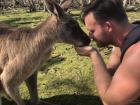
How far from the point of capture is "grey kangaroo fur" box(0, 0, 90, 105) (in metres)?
5.45

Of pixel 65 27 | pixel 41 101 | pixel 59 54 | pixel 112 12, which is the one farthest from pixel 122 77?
pixel 59 54

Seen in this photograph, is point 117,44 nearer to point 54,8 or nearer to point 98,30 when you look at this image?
point 98,30

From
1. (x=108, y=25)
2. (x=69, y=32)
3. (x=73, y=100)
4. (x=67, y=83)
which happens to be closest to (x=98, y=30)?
(x=108, y=25)

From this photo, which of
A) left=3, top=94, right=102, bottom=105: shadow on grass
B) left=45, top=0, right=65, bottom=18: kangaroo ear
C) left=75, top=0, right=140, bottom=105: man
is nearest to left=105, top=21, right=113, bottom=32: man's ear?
left=75, top=0, right=140, bottom=105: man

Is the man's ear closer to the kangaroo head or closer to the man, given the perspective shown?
the man

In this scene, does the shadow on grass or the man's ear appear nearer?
the man's ear

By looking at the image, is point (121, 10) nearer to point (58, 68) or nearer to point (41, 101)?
point (41, 101)

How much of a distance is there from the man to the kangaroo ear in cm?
130

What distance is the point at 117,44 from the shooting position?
3848 mm

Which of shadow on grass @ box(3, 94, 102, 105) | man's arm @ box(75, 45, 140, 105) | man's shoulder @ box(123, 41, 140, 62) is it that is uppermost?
man's shoulder @ box(123, 41, 140, 62)

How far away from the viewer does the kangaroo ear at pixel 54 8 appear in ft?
16.8

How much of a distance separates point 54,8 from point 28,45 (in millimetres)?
698

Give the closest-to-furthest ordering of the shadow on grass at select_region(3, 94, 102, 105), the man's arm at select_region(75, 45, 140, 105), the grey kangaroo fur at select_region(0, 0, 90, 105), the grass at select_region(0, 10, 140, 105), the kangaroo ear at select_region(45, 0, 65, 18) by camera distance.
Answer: the man's arm at select_region(75, 45, 140, 105)
the kangaroo ear at select_region(45, 0, 65, 18)
the grey kangaroo fur at select_region(0, 0, 90, 105)
the shadow on grass at select_region(3, 94, 102, 105)
the grass at select_region(0, 10, 140, 105)

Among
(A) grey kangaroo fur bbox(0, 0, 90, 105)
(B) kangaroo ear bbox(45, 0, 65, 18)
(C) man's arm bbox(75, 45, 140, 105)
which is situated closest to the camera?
(C) man's arm bbox(75, 45, 140, 105)
